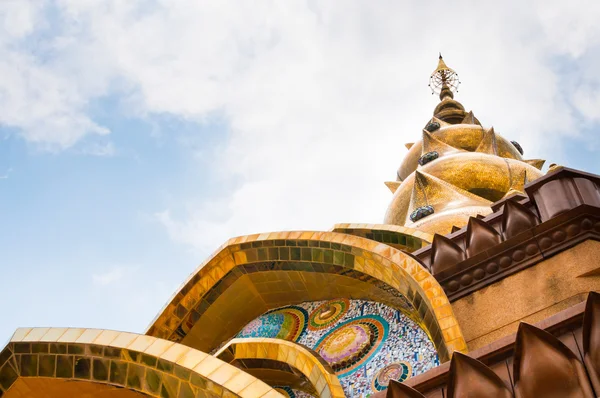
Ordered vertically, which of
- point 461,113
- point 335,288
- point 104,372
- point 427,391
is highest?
point 461,113

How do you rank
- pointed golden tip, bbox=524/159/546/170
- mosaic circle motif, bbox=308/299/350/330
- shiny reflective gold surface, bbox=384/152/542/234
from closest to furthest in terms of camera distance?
1. mosaic circle motif, bbox=308/299/350/330
2. shiny reflective gold surface, bbox=384/152/542/234
3. pointed golden tip, bbox=524/159/546/170

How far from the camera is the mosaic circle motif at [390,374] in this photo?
587 cm

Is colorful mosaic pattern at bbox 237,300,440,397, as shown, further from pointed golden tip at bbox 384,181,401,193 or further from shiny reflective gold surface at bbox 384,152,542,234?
pointed golden tip at bbox 384,181,401,193

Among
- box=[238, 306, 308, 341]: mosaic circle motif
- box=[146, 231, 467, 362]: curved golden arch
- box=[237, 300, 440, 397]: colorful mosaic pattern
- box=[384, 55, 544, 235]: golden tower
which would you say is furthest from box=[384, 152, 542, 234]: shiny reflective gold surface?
box=[237, 300, 440, 397]: colorful mosaic pattern

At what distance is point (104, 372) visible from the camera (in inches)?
200

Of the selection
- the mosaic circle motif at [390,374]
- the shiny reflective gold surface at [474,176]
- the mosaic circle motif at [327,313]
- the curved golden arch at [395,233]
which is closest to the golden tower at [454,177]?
the shiny reflective gold surface at [474,176]

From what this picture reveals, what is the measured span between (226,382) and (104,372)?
112 cm

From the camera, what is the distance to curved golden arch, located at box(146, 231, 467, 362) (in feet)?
17.9

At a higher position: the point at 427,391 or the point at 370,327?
the point at 370,327

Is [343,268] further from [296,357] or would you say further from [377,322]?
[296,357]

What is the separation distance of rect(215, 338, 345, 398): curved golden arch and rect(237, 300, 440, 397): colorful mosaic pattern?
276 mm

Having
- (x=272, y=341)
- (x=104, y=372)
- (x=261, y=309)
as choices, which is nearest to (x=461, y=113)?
(x=261, y=309)

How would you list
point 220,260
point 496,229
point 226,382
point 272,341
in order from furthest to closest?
point 220,260, point 272,341, point 496,229, point 226,382

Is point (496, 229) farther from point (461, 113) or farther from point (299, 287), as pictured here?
point (461, 113)
